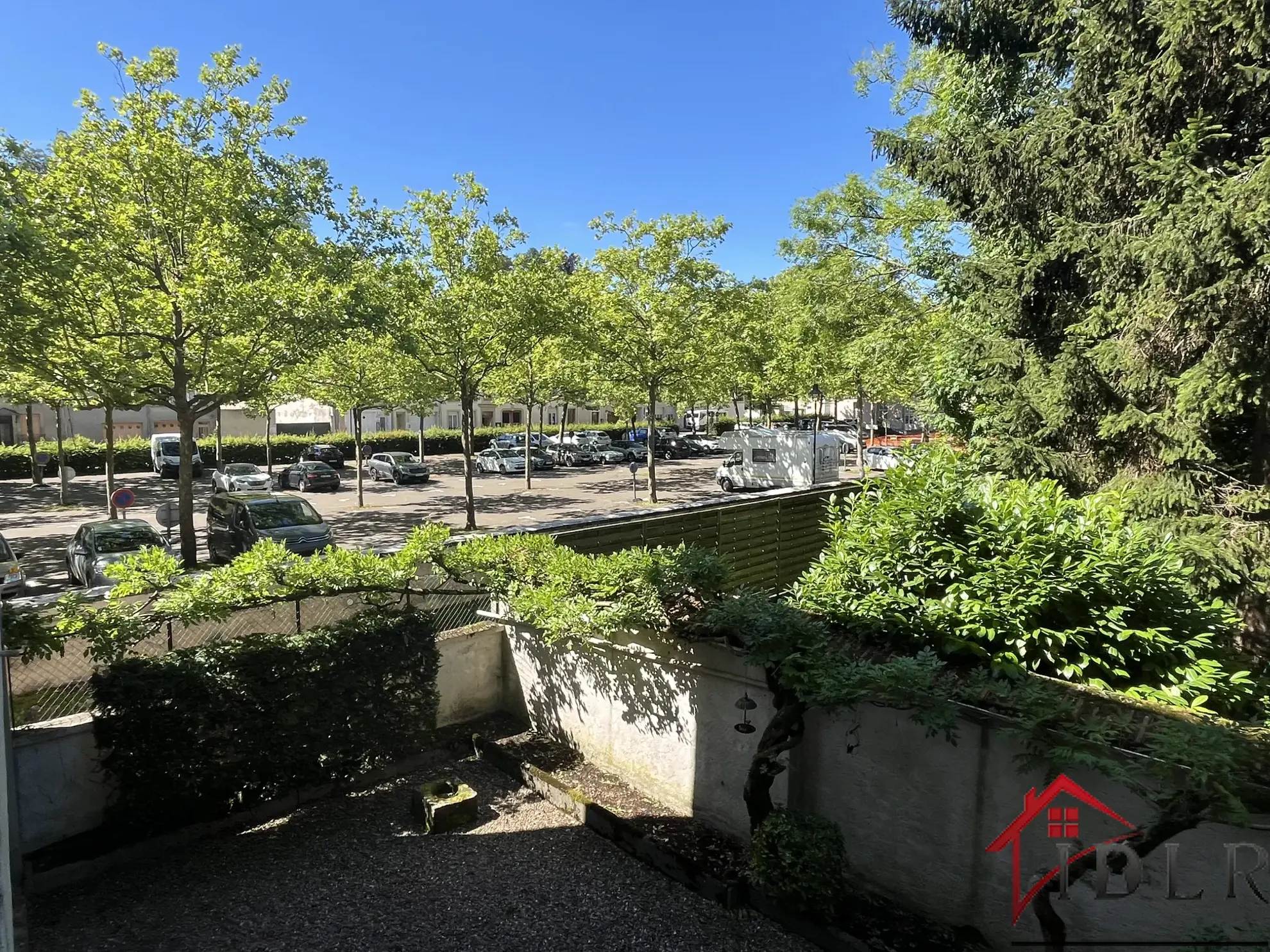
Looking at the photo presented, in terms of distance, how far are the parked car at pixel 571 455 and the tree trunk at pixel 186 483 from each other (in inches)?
1064

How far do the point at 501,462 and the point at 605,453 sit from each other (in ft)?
27.1

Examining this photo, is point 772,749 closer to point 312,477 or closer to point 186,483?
point 186,483

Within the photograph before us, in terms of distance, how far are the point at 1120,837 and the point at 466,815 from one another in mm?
4775

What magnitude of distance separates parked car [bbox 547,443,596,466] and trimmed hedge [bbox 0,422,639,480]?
32.6 feet

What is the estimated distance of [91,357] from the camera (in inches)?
567

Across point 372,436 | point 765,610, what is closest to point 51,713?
point 765,610

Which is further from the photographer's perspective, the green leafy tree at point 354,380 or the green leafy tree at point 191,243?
the green leafy tree at point 354,380

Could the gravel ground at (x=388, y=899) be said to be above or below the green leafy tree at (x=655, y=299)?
below

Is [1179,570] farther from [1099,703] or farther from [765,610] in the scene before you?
[765,610]

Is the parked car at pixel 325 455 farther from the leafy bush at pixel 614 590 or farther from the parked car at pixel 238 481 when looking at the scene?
the leafy bush at pixel 614 590

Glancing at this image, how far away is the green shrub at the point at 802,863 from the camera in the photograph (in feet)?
15.7

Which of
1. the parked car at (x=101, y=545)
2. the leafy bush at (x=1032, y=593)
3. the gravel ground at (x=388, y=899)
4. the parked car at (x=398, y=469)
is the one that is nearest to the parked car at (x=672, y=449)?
the parked car at (x=398, y=469)

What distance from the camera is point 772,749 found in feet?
17.0

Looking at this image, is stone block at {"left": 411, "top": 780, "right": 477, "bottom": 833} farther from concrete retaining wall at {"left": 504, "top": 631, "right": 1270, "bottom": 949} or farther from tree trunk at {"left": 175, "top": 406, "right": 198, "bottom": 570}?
tree trunk at {"left": 175, "top": 406, "right": 198, "bottom": 570}
